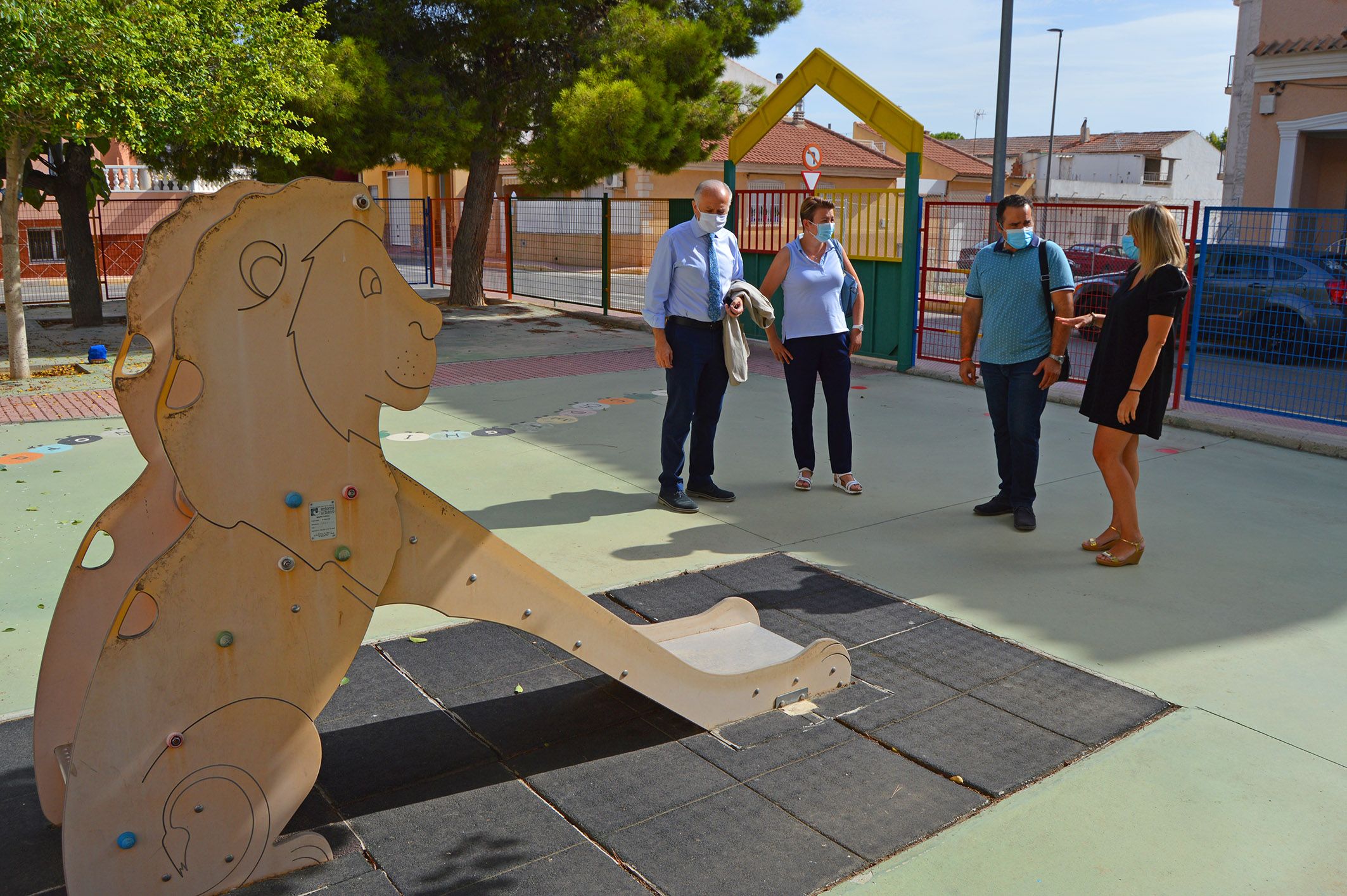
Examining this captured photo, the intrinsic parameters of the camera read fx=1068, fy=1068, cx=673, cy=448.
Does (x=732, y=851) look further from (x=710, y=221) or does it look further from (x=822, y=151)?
(x=822, y=151)

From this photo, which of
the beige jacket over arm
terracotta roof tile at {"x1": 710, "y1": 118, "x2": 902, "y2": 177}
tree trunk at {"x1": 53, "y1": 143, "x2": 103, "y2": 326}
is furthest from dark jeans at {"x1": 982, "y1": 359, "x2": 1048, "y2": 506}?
terracotta roof tile at {"x1": 710, "y1": 118, "x2": 902, "y2": 177}

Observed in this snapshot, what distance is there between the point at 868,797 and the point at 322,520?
1834 millimetres

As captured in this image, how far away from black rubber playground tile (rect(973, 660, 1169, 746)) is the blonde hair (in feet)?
6.81

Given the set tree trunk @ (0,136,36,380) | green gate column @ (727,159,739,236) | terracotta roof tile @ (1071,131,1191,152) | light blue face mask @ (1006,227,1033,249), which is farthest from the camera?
terracotta roof tile @ (1071,131,1191,152)

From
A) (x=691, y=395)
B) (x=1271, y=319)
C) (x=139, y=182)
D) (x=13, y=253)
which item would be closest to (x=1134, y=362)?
(x=691, y=395)

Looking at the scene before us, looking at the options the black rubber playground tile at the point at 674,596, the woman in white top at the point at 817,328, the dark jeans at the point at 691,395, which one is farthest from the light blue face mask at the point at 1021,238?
the black rubber playground tile at the point at 674,596

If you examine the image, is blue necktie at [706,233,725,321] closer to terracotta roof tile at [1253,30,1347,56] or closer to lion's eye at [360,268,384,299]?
lion's eye at [360,268,384,299]

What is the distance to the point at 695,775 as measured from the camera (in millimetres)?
3436

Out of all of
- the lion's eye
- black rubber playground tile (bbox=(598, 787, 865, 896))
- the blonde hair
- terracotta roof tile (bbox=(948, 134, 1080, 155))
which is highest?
terracotta roof tile (bbox=(948, 134, 1080, 155))

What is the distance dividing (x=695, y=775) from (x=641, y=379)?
788 cm

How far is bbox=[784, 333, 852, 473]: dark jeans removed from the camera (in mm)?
6566

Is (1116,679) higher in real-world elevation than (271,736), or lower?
lower

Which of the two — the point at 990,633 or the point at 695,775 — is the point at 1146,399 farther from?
the point at 695,775

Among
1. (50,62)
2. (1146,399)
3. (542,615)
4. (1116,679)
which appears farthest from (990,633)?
(50,62)
